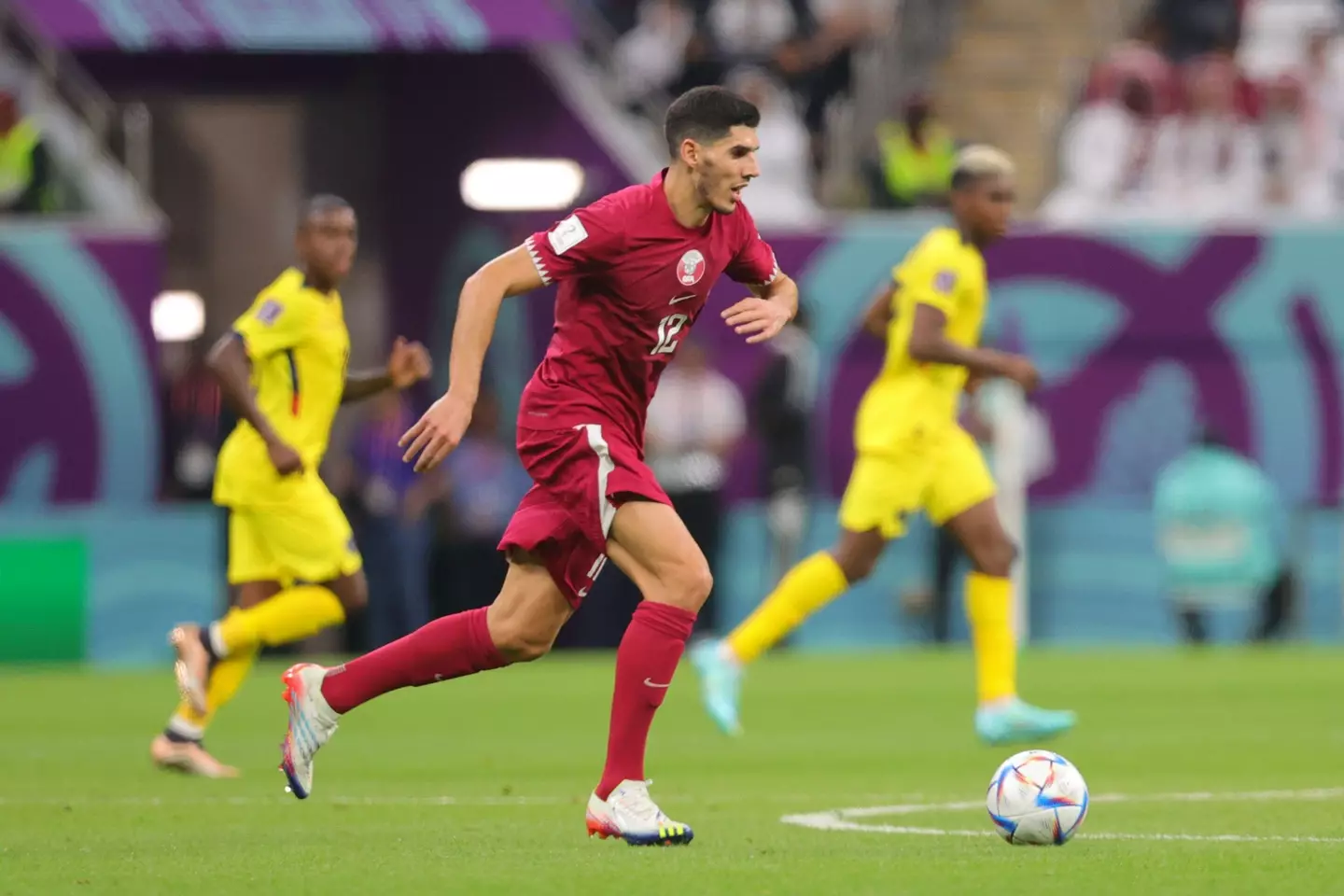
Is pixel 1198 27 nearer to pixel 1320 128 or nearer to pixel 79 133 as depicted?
pixel 1320 128

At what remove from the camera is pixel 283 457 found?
1008 cm

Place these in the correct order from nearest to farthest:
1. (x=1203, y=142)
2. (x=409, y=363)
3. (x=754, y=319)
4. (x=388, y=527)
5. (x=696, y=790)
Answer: (x=754, y=319) < (x=696, y=790) < (x=409, y=363) < (x=388, y=527) < (x=1203, y=142)

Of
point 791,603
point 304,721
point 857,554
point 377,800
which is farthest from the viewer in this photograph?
point 791,603

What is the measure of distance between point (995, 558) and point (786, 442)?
785 cm

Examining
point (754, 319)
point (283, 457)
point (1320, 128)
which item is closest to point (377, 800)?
point (283, 457)

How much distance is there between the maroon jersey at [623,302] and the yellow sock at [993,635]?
3.46 m

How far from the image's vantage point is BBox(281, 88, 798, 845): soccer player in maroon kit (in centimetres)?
700

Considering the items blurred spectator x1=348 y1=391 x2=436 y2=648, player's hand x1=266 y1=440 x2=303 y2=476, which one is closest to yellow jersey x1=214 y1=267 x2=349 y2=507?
player's hand x1=266 y1=440 x2=303 y2=476

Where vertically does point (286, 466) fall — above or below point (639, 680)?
above

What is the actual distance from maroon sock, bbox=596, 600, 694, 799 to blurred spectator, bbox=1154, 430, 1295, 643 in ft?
40.6

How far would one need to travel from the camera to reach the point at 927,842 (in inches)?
276

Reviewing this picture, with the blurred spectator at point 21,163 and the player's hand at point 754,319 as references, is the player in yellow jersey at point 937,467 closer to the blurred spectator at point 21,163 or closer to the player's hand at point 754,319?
the player's hand at point 754,319

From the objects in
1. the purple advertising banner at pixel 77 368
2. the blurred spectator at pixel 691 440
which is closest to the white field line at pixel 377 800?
the blurred spectator at pixel 691 440

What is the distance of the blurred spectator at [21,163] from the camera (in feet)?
59.7
